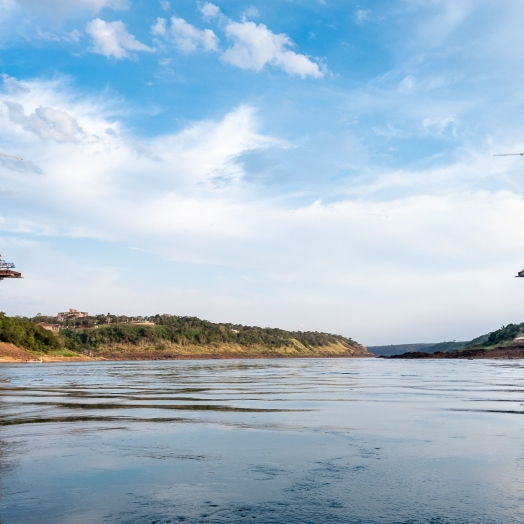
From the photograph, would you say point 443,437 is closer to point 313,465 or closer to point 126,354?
point 313,465

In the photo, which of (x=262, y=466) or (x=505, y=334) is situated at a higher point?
(x=505, y=334)

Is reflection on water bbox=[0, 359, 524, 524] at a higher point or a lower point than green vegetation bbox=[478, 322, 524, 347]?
lower

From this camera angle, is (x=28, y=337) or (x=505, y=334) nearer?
(x=28, y=337)

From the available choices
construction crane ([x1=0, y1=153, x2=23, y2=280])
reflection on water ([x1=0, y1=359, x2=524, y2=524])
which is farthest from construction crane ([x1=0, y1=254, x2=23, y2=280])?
reflection on water ([x1=0, y1=359, x2=524, y2=524])

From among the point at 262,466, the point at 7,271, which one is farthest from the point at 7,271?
the point at 262,466

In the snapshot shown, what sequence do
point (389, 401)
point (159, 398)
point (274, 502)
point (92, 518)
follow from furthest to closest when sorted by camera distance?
point (159, 398), point (389, 401), point (274, 502), point (92, 518)

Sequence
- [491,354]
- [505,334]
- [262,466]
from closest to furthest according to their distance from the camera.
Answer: [262,466] → [491,354] → [505,334]

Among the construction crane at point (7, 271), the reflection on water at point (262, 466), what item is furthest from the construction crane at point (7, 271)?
the reflection on water at point (262, 466)

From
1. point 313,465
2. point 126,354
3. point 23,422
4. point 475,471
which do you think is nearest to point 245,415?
point 23,422

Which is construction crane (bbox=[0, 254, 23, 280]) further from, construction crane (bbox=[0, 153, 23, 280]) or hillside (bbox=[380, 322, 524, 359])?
hillside (bbox=[380, 322, 524, 359])

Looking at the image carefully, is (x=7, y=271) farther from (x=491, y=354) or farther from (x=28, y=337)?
(x=491, y=354)

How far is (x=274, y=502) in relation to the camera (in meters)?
7.69

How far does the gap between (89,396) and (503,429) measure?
61.5 feet

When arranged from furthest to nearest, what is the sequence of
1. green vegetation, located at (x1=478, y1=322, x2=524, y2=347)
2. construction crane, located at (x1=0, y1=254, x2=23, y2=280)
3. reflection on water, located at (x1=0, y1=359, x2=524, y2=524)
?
1. green vegetation, located at (x1=478, y1=322, x2=524, y2=347)
2. construction crane, located at (x1=0, y1=254, x2=23, y2=280)
3. reflection on water, located at (x1=0, y1=359, x2=524, y2=524)
